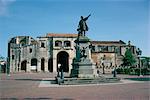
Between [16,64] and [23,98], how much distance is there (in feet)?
190

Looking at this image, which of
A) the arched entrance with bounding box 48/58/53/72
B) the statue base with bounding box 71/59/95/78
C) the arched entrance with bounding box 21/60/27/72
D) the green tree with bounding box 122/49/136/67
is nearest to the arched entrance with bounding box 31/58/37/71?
the arched entrance with bounding box 21/60/27/72

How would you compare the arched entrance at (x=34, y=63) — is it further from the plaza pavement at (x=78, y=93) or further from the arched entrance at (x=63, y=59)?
the plaza pavement at (x=78, y=93)

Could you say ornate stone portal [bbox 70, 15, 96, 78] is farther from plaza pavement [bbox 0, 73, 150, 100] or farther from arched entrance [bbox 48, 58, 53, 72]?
arched entrance [bbox 48, 58, 53, 72]

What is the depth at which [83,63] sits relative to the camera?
1009 inches

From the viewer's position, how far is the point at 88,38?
27.1 m

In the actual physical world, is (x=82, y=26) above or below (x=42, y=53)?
above

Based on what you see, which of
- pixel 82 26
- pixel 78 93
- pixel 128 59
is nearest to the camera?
pixel 78 93

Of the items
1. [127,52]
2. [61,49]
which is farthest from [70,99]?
[127,52]

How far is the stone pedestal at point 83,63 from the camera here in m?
25.4

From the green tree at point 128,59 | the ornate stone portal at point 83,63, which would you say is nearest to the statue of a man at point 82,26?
the ornate stone portal at point 83,63

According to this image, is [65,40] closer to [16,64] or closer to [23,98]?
[16,64]

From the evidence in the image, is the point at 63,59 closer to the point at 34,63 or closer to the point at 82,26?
the point at 34,63

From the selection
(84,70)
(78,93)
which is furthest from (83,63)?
(78,93)

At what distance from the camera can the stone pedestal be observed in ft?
83.3
